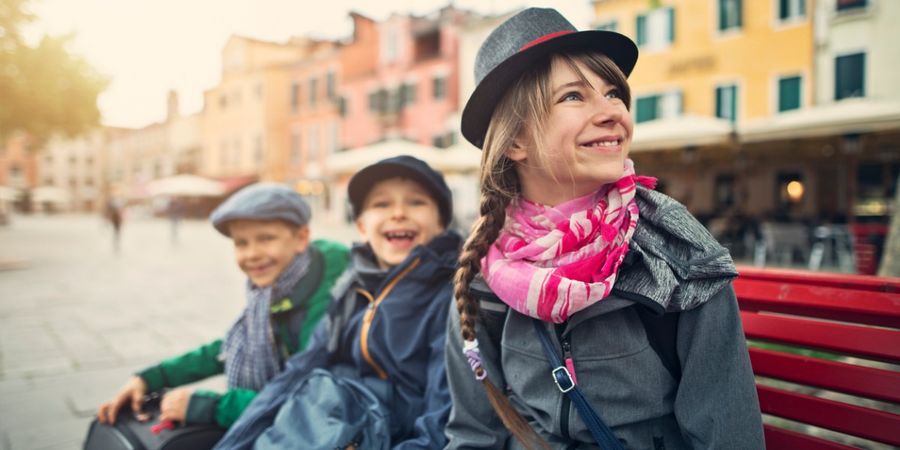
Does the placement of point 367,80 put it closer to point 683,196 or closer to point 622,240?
point 683,196

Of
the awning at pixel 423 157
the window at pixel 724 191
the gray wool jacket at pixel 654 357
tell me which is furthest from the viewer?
the window at pixel 724 191

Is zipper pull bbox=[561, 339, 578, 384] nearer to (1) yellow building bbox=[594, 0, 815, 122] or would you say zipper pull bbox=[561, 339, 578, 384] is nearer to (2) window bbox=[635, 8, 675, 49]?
(1) yellow building bbox=[594, 0, 815, 122]

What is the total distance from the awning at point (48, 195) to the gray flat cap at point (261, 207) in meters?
69.1

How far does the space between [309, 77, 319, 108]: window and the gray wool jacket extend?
3495 cm

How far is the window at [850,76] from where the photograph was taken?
14.2 meters

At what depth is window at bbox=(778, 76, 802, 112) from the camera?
15.6m

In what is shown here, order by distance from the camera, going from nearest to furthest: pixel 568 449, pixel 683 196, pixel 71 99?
pixel 568 449
pixel 71 99
pixel 683 196

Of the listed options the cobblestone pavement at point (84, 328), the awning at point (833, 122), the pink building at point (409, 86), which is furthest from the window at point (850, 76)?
the cobblestone pavement at point (84, 328)

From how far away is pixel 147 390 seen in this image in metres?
2.10

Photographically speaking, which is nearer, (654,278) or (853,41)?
(654,278)

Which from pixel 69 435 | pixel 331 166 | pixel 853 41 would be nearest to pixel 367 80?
pixel 331 166

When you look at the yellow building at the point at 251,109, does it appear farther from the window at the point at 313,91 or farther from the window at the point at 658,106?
the window at the point at 658,106

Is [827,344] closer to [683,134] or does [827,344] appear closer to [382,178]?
[382,178]

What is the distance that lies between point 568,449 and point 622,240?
0.51 m
